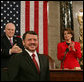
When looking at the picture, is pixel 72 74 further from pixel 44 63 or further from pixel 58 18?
pixel 58 18

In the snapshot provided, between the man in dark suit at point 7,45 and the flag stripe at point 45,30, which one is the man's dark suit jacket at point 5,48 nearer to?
the man in dark suit at point 7,45

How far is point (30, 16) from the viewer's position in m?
6.58

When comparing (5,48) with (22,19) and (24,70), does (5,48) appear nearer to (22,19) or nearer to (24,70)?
(24,70)

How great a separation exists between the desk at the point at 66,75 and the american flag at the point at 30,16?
305 centimetres

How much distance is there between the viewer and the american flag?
6468 millimetres

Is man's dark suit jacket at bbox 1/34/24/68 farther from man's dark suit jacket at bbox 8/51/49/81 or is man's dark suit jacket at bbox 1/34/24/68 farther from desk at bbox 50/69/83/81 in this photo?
man's dark suit jacket at bbox 8/51/49/81

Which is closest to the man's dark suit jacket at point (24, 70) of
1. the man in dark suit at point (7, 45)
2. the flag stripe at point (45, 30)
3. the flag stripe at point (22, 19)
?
the man in dark suit at point (7, 45)

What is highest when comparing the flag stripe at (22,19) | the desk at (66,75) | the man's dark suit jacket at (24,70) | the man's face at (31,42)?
the flag stripe at (22,19)

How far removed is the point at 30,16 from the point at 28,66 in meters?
4.14

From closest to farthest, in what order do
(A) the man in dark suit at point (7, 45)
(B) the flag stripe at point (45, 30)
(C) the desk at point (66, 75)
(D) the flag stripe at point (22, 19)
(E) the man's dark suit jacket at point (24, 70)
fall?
(E) the man's dark suit jacket at point (24, 70) < (C) the desk at point (66, 75) < (A) the man in dark suit at point (7, 45) < (D) the flag stripe at point (22, 19) < (B) the flag stripe at point (45, 30)

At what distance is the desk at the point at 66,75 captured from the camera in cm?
341

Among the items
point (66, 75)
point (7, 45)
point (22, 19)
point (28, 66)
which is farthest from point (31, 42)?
point (22, 19)

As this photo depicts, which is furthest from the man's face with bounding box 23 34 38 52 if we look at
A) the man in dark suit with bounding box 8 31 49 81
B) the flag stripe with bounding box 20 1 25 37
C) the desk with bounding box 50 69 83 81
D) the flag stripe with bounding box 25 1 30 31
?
the flag stripe with bounding box 25 1 30 31

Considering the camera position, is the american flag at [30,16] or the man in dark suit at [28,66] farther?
the american flag at [30,16]
